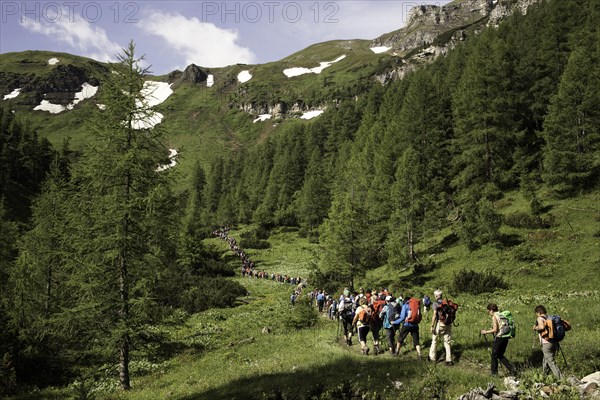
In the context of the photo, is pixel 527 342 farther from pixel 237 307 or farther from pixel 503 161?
pixel 503 161

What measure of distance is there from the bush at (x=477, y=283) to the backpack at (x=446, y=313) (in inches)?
555

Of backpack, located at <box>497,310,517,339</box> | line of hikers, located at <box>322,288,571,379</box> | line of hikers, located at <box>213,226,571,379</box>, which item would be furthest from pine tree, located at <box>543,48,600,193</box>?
backpack, located at <box>497,310,517,339</box>

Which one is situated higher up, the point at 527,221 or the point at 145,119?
the point at 145,119

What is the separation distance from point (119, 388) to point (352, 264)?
65.9 feet

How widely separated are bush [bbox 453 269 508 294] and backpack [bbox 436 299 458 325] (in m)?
14.1

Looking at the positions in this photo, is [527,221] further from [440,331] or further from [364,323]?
[440,331]

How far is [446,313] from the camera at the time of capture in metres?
11.2

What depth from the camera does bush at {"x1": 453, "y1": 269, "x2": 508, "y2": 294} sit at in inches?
934

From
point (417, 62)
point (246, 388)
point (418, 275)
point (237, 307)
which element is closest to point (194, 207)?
point (237, 307)

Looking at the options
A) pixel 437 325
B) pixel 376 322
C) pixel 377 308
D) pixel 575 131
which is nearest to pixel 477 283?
pixel 377 308

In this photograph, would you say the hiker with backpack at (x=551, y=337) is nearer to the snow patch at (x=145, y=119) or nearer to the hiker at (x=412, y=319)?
the hiker at (x=412, y=319)

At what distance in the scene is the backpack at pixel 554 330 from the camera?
879cm

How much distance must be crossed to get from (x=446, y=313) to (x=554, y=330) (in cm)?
289

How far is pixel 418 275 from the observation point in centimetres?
3228
